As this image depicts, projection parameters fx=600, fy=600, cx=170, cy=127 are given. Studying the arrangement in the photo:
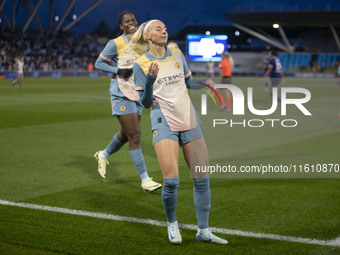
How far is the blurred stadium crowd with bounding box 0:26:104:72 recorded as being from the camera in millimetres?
54719

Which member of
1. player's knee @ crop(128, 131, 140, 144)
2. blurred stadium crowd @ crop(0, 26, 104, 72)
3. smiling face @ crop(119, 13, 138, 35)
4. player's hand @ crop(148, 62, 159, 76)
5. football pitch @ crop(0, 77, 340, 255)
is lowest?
blurred stadium crowd @ crop(0, 26, 104, 72)

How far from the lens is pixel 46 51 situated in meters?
61.4

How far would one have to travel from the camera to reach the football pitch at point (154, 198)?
18.8 feet

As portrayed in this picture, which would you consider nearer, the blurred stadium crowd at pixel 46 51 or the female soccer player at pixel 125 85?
the female soccer player at pixel 125 85

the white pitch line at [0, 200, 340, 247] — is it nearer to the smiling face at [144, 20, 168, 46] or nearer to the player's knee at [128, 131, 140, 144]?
the player's knee at [128, 131, 140, 144]

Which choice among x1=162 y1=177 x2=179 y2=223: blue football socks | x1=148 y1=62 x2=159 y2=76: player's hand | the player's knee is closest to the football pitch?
x1=162 y1=177 x2=179 y2=223: blue football socks

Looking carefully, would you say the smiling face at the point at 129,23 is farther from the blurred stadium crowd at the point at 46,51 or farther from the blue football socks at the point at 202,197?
the blurred stadium crowd at the point at 46,51

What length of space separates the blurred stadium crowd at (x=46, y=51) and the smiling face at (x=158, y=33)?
4723cm

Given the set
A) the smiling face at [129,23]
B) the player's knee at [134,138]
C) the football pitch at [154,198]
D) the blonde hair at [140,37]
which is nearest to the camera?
the blonde hair at [140,37]

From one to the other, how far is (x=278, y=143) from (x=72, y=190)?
5.93m

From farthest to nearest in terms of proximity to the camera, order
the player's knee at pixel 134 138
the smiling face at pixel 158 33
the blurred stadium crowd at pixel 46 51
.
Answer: the blurred stadium crowd at pixel 46 51, the player's knee at pixel 134 138, the smiling face at pixel 158 33

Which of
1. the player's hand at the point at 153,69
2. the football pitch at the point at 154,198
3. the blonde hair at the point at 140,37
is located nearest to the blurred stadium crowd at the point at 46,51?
the football pitch at the point at 154,198

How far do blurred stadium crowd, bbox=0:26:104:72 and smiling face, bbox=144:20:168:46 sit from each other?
47235 millimetres

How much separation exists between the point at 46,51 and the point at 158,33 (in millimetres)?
57749
